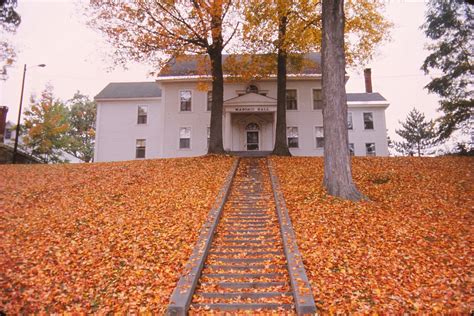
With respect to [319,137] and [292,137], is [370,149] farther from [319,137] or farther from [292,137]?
[292,137]

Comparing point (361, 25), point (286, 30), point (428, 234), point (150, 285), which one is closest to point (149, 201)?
point (150, 285)

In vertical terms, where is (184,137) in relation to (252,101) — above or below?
below

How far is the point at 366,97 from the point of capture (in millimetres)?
26859

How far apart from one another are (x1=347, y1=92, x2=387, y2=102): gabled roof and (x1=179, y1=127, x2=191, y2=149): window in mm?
15144

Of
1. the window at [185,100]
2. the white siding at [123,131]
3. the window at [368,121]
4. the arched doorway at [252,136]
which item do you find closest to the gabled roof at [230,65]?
the window at [185,100]

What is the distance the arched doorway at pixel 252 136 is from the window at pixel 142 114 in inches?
375

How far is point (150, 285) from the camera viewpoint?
16.7 ft

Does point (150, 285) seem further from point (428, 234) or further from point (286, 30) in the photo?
point (286, 30)

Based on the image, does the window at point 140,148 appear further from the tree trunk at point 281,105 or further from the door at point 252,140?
the tree trunk at point 281,105

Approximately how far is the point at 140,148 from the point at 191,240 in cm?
2023

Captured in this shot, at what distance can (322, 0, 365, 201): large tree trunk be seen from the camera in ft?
30.0

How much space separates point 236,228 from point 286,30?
13.3 metres

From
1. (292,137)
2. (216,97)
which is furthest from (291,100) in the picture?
(216,97)

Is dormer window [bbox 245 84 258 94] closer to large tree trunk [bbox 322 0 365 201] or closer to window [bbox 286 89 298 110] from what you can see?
window [bbox 286 89 298 110]
